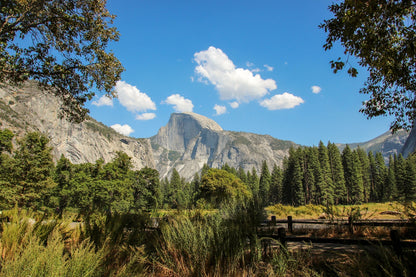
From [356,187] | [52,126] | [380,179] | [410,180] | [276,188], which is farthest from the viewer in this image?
[52,126]

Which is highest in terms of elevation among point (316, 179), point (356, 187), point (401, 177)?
point (401, 177)

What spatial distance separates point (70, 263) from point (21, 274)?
1.68 feet

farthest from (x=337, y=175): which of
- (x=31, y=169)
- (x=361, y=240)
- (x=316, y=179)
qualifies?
(x=31, y=169)

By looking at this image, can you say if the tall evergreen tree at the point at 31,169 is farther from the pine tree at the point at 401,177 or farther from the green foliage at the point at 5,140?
the pine tree at the point at 401,177

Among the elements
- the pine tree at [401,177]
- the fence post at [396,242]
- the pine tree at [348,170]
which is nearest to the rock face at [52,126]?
the pine tree at [348,170]

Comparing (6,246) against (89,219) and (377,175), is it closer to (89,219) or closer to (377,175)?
(89,219)

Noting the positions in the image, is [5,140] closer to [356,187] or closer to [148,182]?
[148,182]

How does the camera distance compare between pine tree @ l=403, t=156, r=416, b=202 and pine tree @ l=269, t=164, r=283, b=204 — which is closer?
pine tree @ l=403, t=156, r=416, b=202

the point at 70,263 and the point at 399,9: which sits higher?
the point at 399,9

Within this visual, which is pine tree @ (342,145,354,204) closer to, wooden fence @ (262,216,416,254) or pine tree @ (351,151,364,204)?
pine tree @ (351,151,364,204)

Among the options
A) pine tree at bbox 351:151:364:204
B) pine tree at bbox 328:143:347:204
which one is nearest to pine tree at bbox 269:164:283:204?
pine tree at bbox 328:143:347:204

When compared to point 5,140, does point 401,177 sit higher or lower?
higher

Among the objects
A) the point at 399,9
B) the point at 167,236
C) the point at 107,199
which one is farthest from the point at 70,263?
the point at 107,199

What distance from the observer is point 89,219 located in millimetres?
5523
